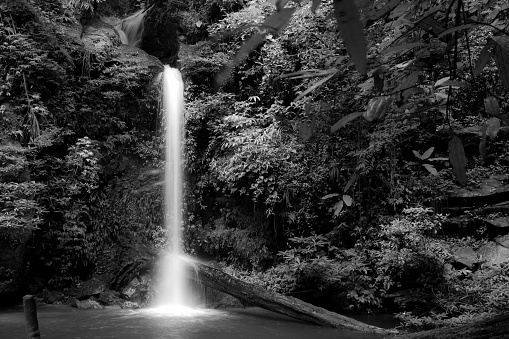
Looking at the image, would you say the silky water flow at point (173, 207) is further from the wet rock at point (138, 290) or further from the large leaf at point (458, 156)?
the large leaf at point (458, 156)

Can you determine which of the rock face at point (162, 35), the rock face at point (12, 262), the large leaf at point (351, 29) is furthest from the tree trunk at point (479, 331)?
the rock face at point (162, 35)

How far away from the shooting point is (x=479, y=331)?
146 cm

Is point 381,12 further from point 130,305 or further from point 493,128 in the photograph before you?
point 130,305

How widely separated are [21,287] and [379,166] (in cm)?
764

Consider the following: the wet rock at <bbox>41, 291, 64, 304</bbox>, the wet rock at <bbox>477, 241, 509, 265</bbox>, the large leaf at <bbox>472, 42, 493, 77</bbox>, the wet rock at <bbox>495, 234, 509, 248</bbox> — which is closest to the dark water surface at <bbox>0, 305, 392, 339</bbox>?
the wet rock at <bbox>41, 291, 64, 304</bbox>

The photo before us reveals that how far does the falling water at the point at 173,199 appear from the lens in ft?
26.2

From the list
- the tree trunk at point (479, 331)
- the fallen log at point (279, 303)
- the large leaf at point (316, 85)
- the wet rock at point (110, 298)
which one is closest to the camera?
the large leaf at point (316, 85)

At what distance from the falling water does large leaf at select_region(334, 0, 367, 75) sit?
794cm

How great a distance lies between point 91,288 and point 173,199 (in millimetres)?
2636

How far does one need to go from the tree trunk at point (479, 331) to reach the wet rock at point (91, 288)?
304 inches

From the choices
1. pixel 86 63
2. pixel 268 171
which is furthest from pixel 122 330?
pixel 86 63

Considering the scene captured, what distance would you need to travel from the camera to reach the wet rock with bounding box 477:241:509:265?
6.07m

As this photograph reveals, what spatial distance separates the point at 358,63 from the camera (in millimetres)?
566

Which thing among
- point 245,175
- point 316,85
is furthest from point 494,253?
point 316,85
